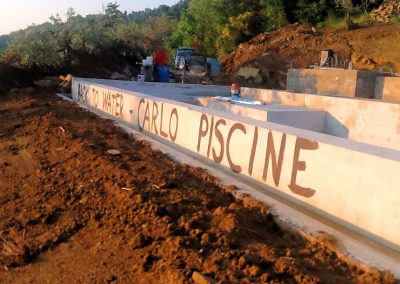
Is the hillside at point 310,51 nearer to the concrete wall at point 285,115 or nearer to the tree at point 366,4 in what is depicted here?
the tree at point 366,4

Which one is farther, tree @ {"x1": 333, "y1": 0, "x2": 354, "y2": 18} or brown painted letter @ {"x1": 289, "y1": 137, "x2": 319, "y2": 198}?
tree @ {"x1": 333, "y1": 0, "x2": 354, "y2": 18}

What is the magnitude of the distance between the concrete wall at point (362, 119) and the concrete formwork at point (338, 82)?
3162 mm

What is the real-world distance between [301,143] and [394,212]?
4.71 feet

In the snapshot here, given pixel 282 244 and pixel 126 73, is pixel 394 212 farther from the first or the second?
pixel 126 73

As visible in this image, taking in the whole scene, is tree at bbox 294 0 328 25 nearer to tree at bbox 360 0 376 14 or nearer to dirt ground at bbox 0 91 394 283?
tree at bbox 360 0 376 14

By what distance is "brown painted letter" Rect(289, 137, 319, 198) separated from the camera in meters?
5.19

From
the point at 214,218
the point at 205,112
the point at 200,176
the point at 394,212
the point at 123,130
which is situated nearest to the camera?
the point at 394,212

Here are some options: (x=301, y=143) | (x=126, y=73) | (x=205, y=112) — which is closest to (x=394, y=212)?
(x=301, y=143)

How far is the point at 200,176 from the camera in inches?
254

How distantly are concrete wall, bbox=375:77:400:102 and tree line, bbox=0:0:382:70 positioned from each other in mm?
15088

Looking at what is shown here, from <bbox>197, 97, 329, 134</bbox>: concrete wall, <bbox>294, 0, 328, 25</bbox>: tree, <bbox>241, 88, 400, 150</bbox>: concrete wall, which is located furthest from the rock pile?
<bbox>197, 97, 329, 134</bbox>: concrete wall

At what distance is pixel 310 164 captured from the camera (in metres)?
5.18

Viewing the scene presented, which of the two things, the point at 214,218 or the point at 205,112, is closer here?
the point at 214,218

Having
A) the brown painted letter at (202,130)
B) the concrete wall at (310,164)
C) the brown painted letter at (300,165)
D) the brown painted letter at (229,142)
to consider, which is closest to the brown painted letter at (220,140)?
the concrete wall at (310,164)
